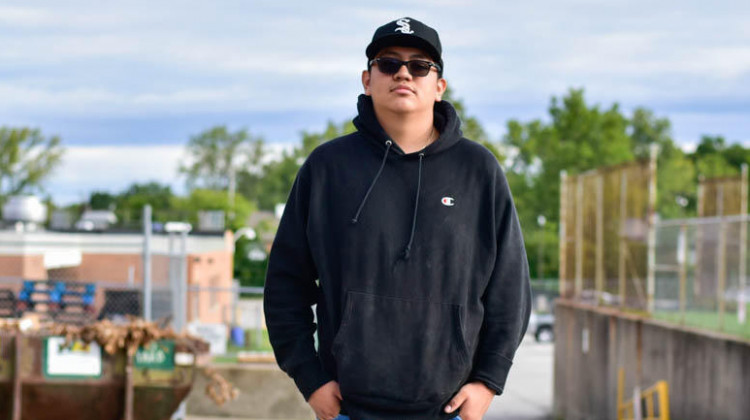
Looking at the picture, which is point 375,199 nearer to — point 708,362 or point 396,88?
point 396,88

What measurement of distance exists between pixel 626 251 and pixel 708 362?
6.20 m

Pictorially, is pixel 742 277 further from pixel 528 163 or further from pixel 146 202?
pixel 146 202

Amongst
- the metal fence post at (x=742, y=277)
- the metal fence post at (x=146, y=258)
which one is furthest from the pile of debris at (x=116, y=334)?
the metal fence post at (x=742, y=277)

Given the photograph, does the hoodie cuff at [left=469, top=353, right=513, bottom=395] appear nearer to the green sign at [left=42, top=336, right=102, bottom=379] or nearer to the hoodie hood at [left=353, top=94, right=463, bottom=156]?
the hoodie hood at [left=353, top=94, right=463, bottom=156]

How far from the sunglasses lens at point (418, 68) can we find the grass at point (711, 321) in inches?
495

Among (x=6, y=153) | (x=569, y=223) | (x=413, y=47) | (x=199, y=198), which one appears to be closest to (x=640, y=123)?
(x=199, y=198)

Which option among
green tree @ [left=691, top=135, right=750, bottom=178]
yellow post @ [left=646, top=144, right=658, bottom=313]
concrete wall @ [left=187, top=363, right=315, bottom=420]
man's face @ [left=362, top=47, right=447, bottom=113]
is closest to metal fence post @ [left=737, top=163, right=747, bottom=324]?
yellow post @ [left=646, top=144, right=658, bottom=313]

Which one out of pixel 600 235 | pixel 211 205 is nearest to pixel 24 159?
pixel 211 205

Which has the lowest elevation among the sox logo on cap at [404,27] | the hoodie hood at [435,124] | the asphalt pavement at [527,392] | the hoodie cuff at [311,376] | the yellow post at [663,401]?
the asphalt pavement at [527,392]

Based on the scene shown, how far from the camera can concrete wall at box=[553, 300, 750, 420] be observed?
14.9 m

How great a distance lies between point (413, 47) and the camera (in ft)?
10.4

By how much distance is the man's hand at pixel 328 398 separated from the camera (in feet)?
10.3

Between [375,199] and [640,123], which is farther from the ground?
[640,123]

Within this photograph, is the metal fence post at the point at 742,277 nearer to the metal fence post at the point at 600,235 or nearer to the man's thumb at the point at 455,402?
the metal fence post at the point at 600,235
